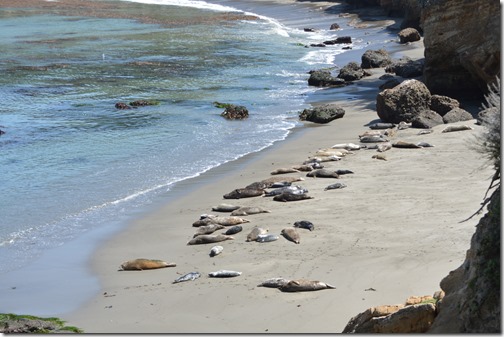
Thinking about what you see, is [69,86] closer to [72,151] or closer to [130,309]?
[72,151]

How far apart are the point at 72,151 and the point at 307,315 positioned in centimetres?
1156

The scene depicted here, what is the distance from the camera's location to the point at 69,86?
28.4 meters

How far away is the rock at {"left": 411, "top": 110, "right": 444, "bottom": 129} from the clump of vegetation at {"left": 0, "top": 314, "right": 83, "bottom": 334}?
10672 mm

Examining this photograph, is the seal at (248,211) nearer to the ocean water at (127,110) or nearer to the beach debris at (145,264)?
the ocean water at (127,110)

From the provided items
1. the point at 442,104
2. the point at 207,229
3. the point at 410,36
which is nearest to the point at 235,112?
the point at 442,104

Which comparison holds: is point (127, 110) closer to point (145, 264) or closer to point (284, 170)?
point (284, 170)

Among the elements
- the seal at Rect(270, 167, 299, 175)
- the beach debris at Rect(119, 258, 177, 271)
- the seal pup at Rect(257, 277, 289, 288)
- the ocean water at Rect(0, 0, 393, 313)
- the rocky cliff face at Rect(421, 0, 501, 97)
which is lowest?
the ocean water at Rect(0, 0, 393, 313)

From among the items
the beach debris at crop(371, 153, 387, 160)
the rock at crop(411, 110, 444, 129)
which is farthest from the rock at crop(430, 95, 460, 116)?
the beach debris at crop(371, 153, 387, 160)

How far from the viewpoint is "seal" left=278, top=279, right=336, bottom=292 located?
28.3 feet

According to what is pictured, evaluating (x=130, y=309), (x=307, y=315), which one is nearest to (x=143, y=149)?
(x=130, y=309)

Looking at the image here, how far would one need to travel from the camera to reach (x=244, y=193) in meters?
13.7

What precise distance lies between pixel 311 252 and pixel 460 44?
38.3 feet

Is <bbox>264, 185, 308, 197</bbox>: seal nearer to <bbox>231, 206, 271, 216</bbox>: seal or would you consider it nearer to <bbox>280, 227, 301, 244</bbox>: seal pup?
<bbox>231, 206, 271, 216</bbox>: seal

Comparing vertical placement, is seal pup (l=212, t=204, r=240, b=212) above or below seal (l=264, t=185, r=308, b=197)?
→ below
